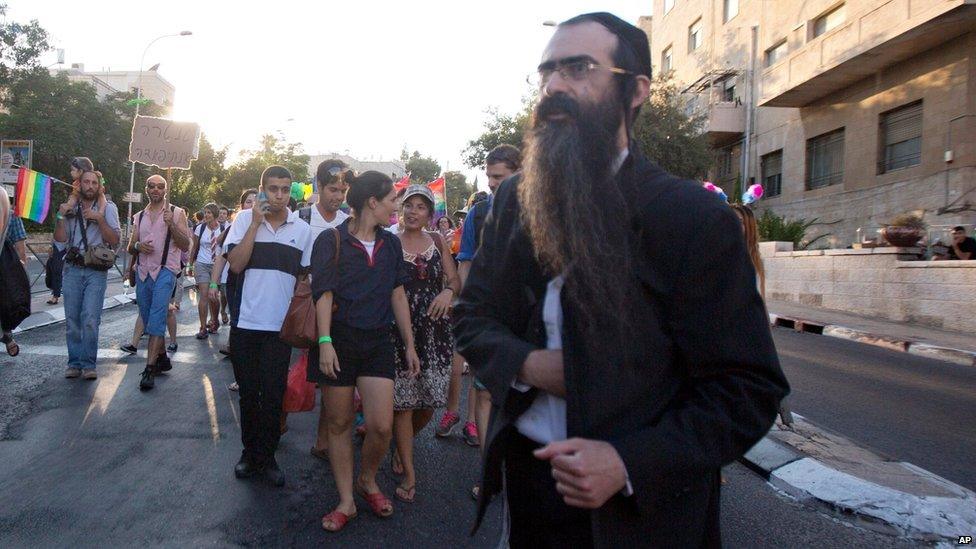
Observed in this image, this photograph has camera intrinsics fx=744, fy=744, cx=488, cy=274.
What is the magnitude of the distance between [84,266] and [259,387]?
339 centimetres

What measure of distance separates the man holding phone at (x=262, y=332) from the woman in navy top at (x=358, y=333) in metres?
0.56

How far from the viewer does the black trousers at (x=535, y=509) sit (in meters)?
1.52

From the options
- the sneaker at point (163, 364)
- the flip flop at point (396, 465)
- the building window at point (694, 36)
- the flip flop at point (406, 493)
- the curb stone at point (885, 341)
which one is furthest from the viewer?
the building window at point (694, 36)

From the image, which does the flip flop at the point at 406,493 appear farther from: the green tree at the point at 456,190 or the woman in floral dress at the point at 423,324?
the green tree at the point at 456,190

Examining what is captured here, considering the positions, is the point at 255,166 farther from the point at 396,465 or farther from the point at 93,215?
the point at 396,465

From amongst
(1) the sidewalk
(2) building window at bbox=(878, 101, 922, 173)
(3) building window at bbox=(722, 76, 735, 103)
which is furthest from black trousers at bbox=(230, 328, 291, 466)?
(3) building window at bbox=(722, 76, 735, 103)

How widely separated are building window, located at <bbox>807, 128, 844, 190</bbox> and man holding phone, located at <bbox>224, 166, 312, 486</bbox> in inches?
800

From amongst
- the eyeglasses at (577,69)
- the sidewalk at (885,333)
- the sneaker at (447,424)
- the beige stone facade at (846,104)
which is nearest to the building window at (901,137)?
the beige stone facade at (846,104)

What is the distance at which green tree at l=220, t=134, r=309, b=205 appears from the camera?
5134 centimetres

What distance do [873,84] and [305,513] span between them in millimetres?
20186

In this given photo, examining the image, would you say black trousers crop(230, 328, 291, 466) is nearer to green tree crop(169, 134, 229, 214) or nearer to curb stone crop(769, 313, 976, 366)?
curb stone crop(769, 313, 976, 366)

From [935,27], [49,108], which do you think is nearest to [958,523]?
[935,27]

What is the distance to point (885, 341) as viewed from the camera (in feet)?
37.9

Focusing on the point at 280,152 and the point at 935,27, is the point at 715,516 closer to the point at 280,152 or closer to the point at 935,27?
the point at 935,27
